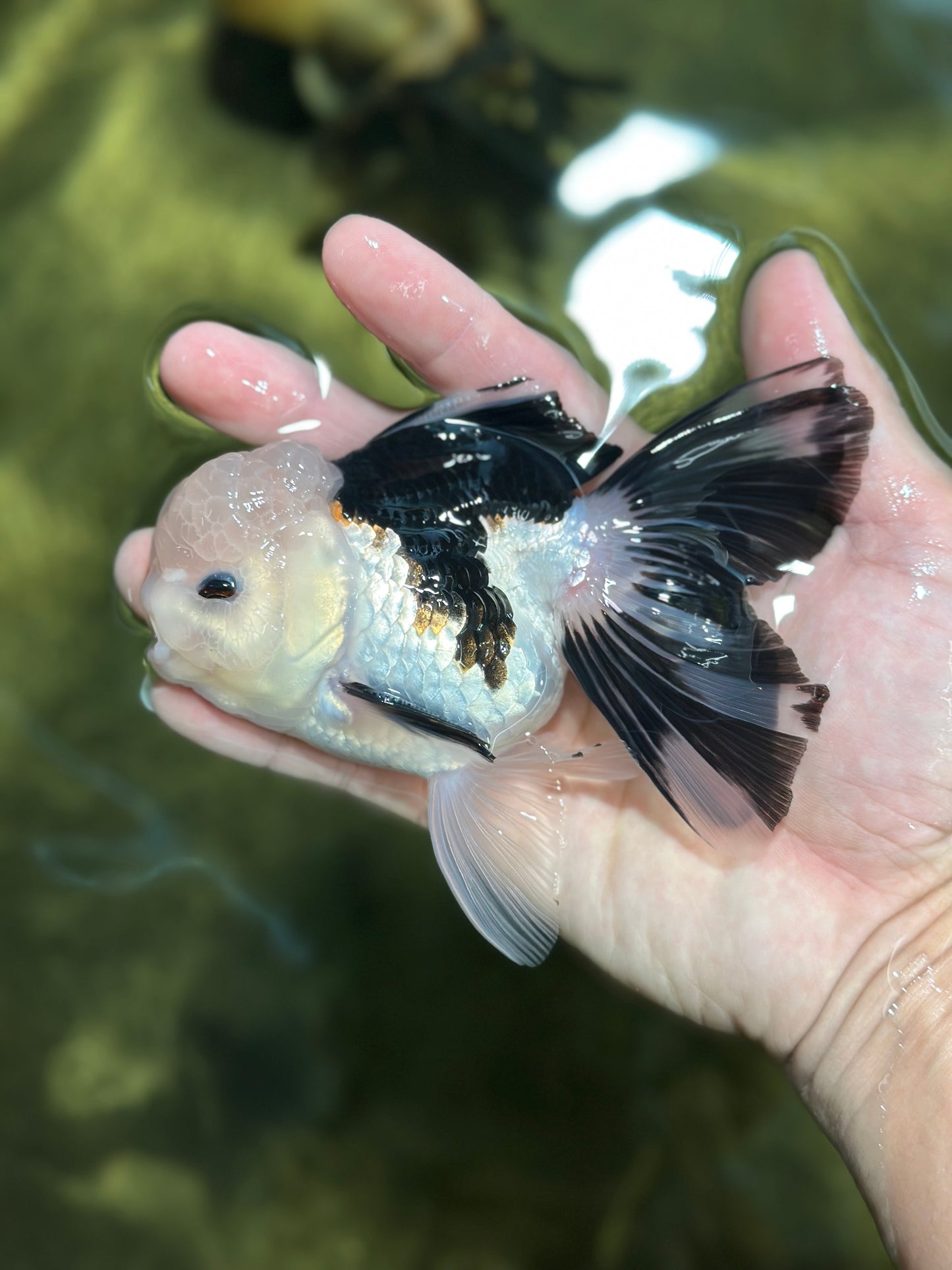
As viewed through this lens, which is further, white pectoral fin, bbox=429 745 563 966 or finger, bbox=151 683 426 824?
finger, bbox=151 683 426 824

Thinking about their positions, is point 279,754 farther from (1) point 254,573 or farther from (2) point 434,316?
(2) point 434,316

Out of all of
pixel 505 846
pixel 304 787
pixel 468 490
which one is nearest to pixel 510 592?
pixel 468 490

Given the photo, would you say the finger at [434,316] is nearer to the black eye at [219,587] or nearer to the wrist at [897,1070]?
the black eye at [219,587]

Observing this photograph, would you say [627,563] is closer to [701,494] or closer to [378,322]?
[701,494]

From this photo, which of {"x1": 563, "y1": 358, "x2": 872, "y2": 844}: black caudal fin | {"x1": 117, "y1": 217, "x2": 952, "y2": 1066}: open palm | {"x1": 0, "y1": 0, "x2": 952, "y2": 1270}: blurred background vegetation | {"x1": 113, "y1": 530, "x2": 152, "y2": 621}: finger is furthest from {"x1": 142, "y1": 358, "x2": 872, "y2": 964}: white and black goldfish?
{"x1": 0, "y1": 0, "x2": 952, "y2": 1270}: blurred background vegetation

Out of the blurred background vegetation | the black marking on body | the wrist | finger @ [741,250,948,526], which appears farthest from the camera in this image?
the blurred background vegetation

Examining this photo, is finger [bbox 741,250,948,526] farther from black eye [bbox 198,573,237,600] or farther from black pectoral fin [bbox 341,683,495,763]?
black eye [bbox 198,573,237,600]
